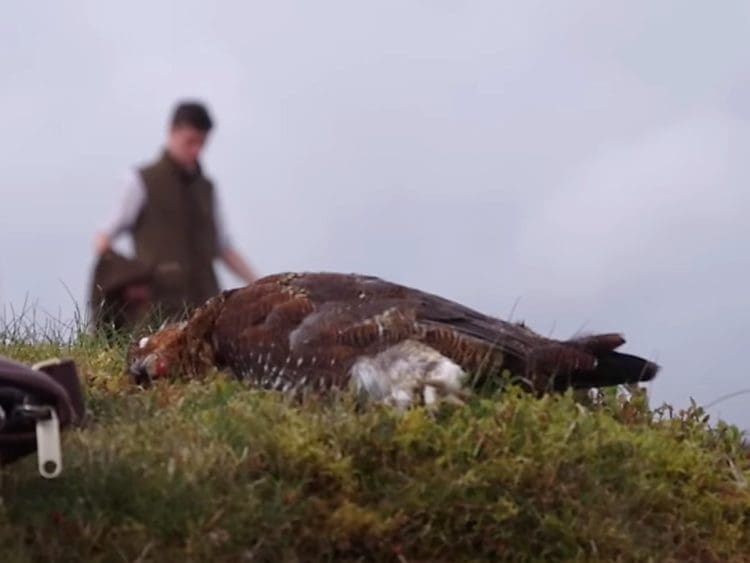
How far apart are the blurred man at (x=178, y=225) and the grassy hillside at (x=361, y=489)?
196cm

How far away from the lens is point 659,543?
5781mm

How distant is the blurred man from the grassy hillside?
77.3 inches

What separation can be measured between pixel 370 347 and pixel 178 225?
224cm

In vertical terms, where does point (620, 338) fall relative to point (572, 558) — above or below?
above

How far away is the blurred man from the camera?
26.9 ft

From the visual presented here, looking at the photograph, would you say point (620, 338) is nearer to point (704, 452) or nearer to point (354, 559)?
point (704, 452)

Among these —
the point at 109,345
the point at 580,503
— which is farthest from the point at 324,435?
the point at 109,345

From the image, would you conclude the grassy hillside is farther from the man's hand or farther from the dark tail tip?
the man's hand

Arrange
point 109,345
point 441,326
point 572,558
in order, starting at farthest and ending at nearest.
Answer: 1. point 109,345
2. point 441,326
3. point 572,558

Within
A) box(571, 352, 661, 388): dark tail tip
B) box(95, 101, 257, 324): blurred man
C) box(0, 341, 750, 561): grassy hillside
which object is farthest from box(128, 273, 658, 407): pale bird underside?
box(95, 101, 257, 324): blurred man

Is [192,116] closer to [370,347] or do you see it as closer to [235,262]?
[235,262]

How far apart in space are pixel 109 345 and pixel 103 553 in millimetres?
3163

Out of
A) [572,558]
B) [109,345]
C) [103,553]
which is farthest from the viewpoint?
[109,345]

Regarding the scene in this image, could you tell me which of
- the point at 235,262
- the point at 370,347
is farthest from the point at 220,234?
the point at 370,347
